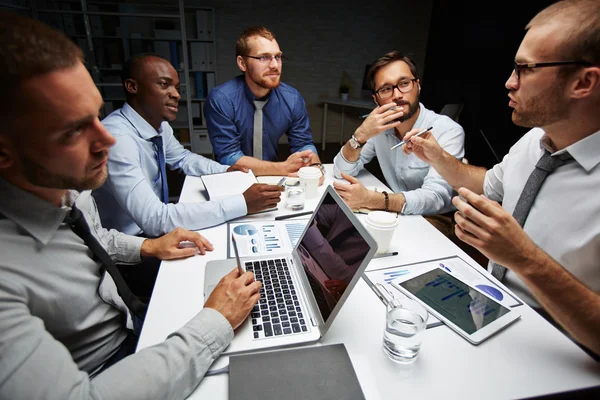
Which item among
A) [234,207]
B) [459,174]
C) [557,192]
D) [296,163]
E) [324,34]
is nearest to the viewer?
[557,192]

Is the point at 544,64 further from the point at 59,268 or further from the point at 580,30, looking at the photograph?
the point at 59,268

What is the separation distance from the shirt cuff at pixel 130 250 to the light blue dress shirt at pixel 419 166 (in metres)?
1.10

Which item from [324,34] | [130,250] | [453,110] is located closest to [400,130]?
[130,250]

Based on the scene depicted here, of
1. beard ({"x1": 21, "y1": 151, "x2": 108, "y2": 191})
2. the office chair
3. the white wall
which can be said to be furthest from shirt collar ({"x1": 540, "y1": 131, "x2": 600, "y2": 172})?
the white wall

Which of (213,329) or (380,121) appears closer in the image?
(213,329)

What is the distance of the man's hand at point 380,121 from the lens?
1.76 metres

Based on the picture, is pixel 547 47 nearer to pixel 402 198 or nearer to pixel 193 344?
pixel 402 198

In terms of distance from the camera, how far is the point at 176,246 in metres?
1.13

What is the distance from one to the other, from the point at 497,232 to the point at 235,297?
0.69 meters

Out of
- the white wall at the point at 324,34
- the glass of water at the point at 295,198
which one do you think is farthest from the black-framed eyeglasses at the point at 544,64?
the white wall at the point at 324,34

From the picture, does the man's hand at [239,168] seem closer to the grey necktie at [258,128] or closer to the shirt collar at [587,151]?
the grey necktie at [258,128]

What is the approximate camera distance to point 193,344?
73 cm

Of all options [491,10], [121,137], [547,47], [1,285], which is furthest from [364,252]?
[491,10]

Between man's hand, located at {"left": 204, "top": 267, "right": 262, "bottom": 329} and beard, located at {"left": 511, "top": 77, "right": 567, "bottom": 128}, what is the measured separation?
3.53 ft
